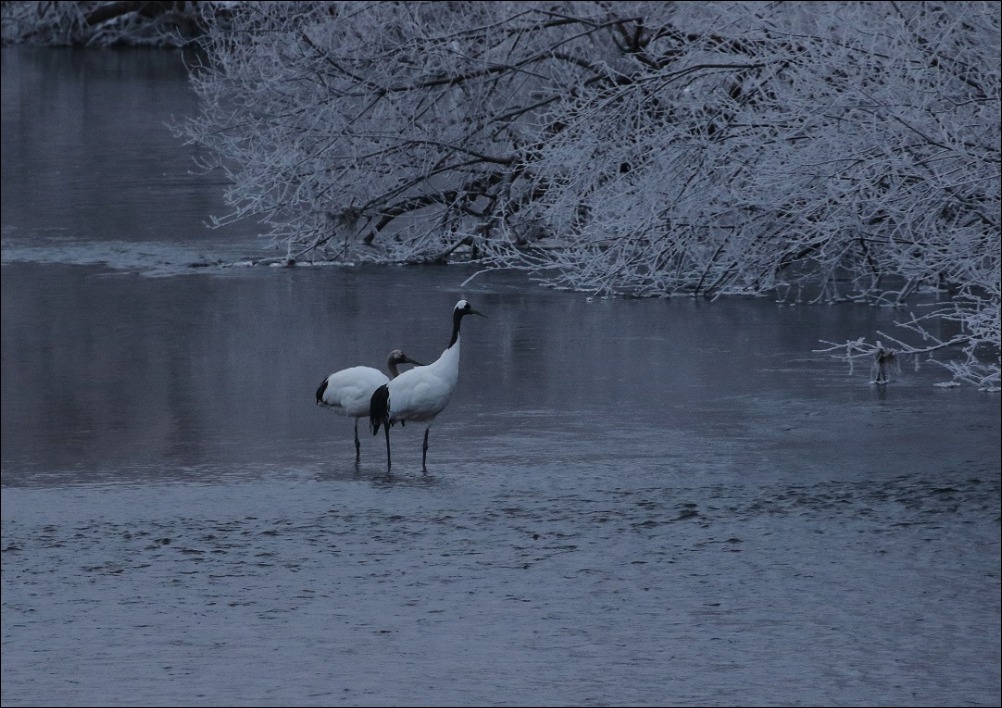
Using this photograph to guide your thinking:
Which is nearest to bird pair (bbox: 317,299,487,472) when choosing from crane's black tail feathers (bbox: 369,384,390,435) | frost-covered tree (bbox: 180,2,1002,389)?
crane's black tail feathers (bbox: 369,384,390,435)

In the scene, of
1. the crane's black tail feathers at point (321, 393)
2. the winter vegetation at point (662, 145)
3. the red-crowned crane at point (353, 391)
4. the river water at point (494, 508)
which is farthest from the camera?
the winter vegetation at point (662, 145)

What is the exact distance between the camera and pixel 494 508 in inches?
391

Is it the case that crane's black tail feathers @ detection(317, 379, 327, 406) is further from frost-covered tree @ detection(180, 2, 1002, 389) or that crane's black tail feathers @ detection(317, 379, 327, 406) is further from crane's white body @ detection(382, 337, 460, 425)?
frost-covered tree @ detection(180, 2, 1002, 389)

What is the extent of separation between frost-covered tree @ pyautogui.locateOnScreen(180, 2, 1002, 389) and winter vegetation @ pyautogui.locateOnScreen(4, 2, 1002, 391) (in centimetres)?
3

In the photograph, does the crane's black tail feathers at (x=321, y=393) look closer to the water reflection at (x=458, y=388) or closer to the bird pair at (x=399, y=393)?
the bird pair at (x=399, y=393)

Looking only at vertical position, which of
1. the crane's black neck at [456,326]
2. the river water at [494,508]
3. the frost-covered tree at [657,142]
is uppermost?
the frost-covered tree at [657,142]

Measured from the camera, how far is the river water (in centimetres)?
746

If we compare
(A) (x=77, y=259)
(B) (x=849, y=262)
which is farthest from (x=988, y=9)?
(A) (x=77, y=259)

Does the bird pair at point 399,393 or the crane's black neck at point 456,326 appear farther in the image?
the crane's black neck at point 456,326

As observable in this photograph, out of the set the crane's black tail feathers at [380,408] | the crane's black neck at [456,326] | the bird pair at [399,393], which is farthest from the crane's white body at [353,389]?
the crane's black neck at [456,326]

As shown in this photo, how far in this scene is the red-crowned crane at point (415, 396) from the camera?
1093 cm

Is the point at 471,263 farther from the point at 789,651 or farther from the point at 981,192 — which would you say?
the point at 789,651

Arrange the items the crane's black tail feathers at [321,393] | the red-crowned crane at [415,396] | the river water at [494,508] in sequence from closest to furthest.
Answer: the river water at [494,508] < the red-crowned crane at [415,396] < the crane's black tail feathers at [321,393]

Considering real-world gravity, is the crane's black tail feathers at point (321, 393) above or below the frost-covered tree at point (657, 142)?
below
